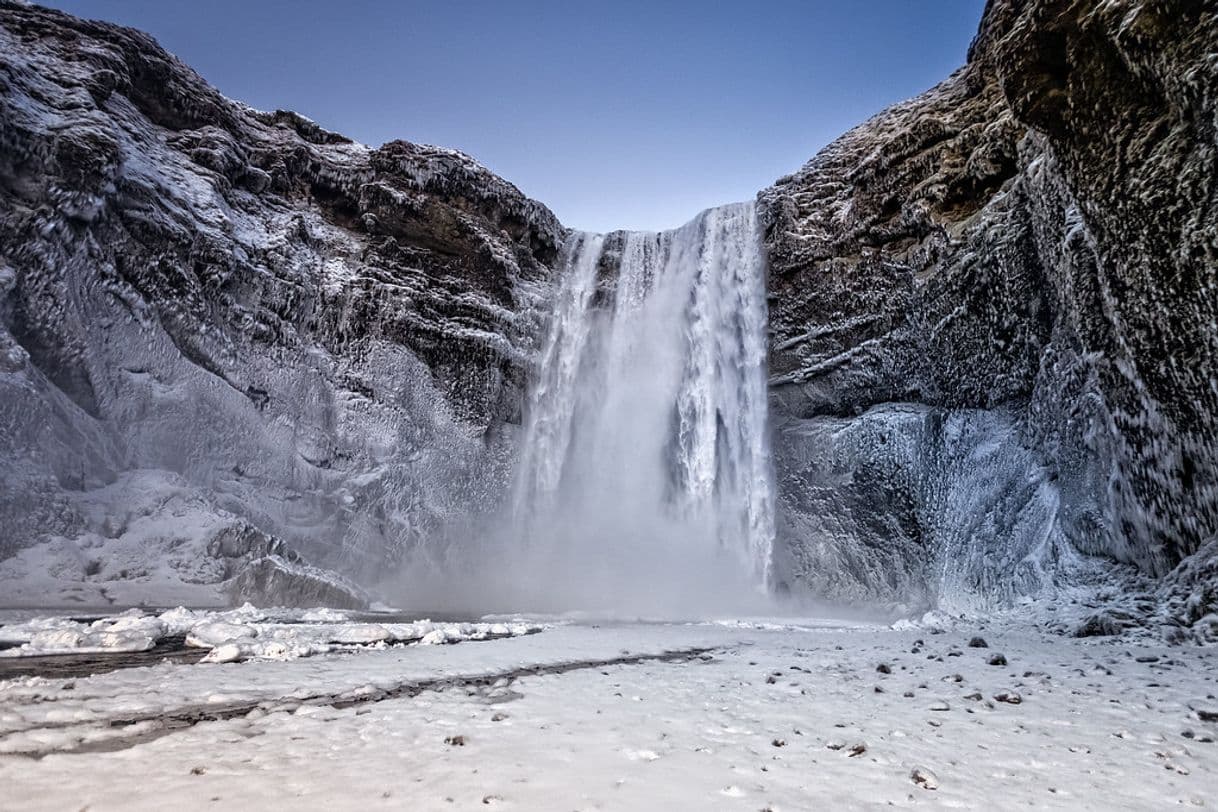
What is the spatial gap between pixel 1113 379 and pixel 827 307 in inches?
459

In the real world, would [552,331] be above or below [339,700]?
above

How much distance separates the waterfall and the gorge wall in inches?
38.3

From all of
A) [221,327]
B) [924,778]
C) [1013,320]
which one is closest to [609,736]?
[924,778]

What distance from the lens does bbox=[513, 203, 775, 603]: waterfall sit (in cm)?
2316

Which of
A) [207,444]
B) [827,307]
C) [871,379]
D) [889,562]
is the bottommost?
[889,562]

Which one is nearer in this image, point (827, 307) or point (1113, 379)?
point (1113, 379)

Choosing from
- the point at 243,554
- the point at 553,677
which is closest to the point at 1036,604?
the point at 553,677

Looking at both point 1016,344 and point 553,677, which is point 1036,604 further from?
point 553,677

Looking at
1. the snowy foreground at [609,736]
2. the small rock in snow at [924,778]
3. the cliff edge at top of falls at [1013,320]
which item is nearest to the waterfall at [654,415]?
the cliff edge at top of falls at [1013,320]

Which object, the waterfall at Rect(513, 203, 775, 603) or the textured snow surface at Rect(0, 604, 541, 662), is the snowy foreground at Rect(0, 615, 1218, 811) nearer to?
the textured snow surface at Rect(0, 604, 541, 662)

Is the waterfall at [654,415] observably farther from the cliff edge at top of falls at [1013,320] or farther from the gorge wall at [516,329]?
the cliff edge at top of falls at [1013,320]

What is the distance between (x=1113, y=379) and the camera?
34.3 feet

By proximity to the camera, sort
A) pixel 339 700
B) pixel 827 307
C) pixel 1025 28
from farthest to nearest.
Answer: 1. pixel 827 307
2. pixel 1025 28
3. pixel 339 700

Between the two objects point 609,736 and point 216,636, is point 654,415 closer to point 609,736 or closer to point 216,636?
point 216,636
